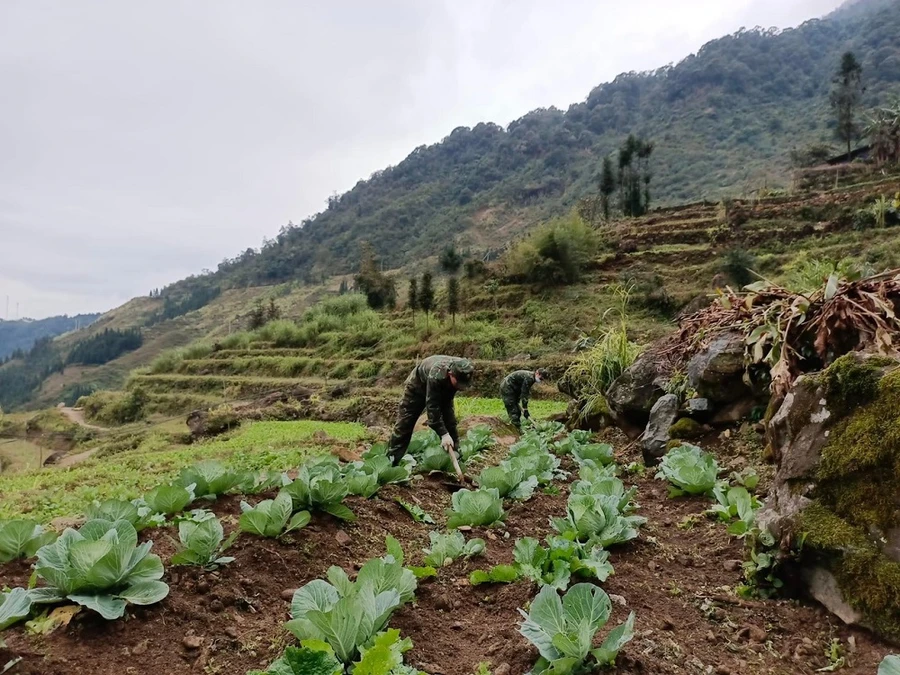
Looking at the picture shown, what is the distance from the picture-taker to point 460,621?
8.99 feet

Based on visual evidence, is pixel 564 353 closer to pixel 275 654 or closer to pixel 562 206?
pixel 275 654

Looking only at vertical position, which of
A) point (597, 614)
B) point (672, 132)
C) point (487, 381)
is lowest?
point (487, 381)

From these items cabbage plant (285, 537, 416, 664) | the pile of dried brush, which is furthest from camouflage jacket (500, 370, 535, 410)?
cabbage plant (285, 537, 416, 664)

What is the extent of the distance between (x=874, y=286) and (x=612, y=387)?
375 centimetres

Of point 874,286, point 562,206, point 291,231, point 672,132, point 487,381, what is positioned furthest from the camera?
point 291,231

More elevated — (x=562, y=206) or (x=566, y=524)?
(x=562, y=206)

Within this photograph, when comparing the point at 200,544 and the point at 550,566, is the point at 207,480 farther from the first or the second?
the point at 550,566

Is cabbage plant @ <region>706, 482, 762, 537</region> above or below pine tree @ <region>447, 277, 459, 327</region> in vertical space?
below

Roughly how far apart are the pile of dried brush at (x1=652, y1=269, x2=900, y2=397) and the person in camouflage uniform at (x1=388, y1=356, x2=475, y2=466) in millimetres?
2880

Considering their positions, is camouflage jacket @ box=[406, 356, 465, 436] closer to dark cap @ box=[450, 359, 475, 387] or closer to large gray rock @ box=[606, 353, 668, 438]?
dark cap @ box=[450, 359, 475, 387]

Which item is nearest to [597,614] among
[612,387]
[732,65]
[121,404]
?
[612,387]

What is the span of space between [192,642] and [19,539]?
54.8 inches

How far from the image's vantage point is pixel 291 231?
13912 cm

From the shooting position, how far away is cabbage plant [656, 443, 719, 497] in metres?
4.46
